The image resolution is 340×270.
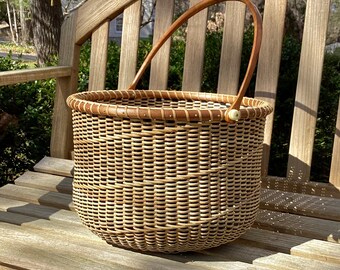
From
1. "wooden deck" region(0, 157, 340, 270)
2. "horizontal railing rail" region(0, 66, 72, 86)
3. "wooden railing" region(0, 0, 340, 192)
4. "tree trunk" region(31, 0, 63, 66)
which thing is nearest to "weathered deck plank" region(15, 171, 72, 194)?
"wooden deck" region(0, 157, 340, 270)

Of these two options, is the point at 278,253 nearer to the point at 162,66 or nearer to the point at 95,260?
the point at 95,260

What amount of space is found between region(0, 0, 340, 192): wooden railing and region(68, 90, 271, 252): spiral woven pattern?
484 millimetres

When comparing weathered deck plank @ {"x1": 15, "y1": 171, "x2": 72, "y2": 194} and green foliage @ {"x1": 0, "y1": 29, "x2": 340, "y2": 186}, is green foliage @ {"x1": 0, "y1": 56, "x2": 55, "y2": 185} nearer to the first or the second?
green foliage @ {"x1": 0, "y1": 29, "x2": 340, "y2": 186}

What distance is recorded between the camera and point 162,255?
5.91ft

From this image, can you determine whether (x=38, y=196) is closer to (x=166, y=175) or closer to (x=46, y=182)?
(x=46, y=182)

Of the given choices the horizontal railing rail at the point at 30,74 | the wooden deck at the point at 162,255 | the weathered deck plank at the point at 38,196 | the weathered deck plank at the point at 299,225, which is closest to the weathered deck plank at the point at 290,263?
the wooden deck at the point at 162,255

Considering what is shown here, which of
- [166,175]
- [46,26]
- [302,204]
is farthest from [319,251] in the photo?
[46,26]

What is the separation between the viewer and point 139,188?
1682 mm

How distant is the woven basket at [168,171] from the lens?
5.33 ft

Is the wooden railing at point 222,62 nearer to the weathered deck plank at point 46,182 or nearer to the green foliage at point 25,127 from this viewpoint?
the weathered deck plank at point 46,182

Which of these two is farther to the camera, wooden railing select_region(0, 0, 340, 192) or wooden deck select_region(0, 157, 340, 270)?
wooden railing select_region(0, 0, 340, 192)

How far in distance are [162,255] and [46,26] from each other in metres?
3.58

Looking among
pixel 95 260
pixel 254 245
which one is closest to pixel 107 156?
pixel 95 260

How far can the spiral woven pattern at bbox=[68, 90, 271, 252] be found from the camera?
5.35 ft
